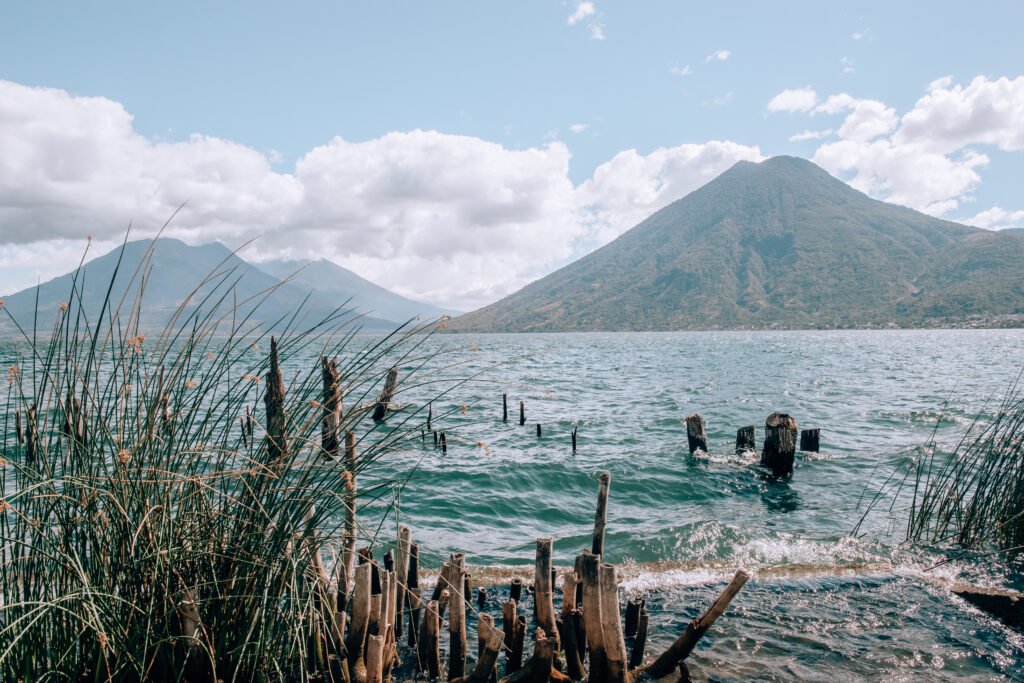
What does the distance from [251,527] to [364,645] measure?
1.69 meters

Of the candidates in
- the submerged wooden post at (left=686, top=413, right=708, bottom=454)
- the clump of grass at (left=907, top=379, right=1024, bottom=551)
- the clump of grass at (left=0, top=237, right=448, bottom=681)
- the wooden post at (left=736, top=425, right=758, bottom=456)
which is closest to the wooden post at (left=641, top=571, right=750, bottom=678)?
the clump of grass at (left=0, top=237, right=448, bottom=681)

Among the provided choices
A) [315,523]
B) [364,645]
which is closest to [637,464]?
[364,645]

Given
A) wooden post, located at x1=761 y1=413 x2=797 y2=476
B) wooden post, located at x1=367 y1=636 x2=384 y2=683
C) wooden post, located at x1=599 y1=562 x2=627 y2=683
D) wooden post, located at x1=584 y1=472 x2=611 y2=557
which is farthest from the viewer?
wooden post, located at x1=761 y1=413 x2=797 y2=476

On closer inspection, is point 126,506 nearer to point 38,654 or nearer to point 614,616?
point 38,654

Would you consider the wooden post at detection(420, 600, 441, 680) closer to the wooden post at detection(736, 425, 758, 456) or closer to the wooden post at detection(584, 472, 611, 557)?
the wooden post at detection(584, 472, 611, 557)

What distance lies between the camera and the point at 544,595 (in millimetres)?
4652

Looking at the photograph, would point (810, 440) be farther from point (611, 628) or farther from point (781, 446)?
point (611, 628)

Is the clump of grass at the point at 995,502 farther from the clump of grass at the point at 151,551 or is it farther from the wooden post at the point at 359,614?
the clump of grass at the point at 151,551

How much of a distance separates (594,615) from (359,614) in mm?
1880

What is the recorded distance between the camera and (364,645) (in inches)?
172

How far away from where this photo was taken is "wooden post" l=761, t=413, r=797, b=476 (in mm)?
13914

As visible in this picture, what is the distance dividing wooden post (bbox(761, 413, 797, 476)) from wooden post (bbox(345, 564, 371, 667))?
41.5 feet

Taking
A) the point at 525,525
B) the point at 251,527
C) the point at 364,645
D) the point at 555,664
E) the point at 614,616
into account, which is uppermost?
the point at 251,527

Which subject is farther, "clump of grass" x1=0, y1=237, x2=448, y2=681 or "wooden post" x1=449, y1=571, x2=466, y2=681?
"wooden post" x1=449, y1=571, x2=466, y2=681
